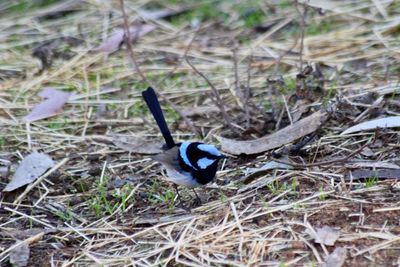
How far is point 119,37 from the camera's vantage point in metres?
7.09

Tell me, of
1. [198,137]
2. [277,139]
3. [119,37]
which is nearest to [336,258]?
[277,139]

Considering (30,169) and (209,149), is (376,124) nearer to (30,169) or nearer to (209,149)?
(209,149)

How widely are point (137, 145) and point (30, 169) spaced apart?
0.71 metres

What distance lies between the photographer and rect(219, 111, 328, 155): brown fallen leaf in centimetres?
497

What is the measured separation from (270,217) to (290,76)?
224 cm

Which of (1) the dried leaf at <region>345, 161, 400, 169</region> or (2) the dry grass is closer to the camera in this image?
(2) the dry grass

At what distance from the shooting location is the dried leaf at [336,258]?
12.0 ft

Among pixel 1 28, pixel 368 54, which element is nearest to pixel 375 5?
pixel 368 54

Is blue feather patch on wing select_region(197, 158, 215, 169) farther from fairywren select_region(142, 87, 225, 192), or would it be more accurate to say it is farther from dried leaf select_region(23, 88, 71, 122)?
dried leaf select_region(23, 88, 71, 122)

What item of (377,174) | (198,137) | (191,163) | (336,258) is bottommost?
(198,137)

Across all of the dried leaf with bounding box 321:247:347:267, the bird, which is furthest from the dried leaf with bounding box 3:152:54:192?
the dried leaf with bounding box 321:247:347:267

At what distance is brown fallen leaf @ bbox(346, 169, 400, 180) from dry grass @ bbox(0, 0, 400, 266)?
2.0 inches

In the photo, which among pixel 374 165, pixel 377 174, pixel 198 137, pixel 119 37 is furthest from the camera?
pixel 119 37

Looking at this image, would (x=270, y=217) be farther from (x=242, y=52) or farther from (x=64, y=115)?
(x=242, y=52)
